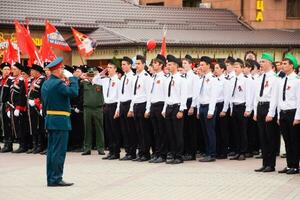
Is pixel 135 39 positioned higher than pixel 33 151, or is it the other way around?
pixel 135 39

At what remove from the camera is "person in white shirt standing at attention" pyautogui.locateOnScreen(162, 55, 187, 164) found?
1489cm

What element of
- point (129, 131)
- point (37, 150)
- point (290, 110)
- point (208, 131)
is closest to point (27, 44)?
point (37, 150)

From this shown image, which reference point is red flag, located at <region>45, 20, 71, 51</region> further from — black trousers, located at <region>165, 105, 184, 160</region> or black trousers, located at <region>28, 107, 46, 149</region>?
black trousers, located at <region>165, 105, 184, 160</region>

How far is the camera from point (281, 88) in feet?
43.2

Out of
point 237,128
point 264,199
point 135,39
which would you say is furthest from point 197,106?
point 135,39

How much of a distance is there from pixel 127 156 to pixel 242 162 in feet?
8.60

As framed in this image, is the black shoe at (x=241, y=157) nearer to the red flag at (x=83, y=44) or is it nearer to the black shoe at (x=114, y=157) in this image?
the black shoe at (x=114, y=157)

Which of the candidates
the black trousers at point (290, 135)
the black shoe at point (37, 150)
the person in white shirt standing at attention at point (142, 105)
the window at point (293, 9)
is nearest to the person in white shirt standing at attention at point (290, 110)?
the black trousers at point (290, 135)

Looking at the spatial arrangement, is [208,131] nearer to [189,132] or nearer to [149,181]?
[189,132]

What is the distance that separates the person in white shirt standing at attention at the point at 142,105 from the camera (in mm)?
15477

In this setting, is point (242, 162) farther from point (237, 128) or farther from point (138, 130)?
point (138, 130)

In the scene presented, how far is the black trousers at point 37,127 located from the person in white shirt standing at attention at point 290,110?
22.5 ft

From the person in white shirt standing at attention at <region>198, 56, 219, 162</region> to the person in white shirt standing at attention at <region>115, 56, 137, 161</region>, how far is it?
1566 mm

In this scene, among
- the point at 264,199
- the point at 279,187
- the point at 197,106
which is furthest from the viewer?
the point at 197,106
